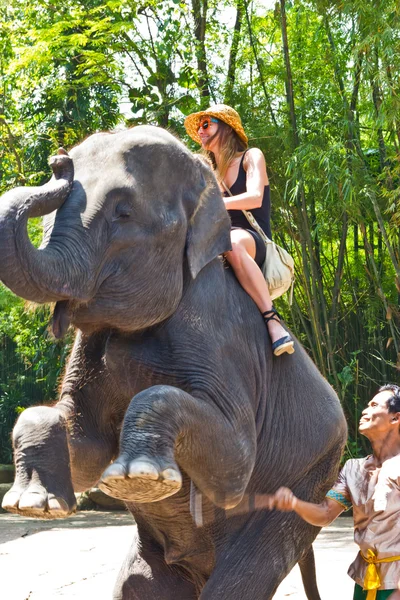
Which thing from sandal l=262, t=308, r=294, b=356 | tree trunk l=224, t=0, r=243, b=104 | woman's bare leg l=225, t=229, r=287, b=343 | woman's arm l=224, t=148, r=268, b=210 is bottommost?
sandal l=262, t=308, r=294, b=356

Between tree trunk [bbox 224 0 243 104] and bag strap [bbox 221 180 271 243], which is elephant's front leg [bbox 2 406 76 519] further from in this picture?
tree trunk [bbox 224 0 243 104]

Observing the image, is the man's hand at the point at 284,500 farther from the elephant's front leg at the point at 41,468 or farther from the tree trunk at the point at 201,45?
the tree trunk at the point at 201,45

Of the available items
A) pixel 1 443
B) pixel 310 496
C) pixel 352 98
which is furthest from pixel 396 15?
pixel 1 443

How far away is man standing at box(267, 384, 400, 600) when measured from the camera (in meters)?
3.88

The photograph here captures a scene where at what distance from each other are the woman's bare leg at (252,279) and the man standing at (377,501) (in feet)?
2.30

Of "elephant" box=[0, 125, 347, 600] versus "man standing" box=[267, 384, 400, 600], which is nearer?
"elephant" box=[0, 125, 347, 600]

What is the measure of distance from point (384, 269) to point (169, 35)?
3.40 meters

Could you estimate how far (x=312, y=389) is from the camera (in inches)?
148

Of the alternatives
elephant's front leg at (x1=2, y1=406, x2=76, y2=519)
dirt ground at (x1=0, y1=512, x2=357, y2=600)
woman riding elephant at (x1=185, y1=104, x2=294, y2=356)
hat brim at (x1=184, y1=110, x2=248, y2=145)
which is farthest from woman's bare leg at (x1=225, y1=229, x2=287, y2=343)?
dirt ground at (x1=0, y1=512, x2=357, y2=600)

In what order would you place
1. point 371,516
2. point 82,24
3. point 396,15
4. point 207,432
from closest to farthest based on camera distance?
point 207,432
point 371,516
point 396,15
point 82,24

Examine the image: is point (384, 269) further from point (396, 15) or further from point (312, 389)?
point (312, 389)

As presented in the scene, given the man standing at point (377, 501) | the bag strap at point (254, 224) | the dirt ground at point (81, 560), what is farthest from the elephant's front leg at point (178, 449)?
the dirt ground at point (81, 560)

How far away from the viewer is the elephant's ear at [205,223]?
3258mm

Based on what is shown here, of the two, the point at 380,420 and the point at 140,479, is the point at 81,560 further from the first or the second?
the point at 140,479
